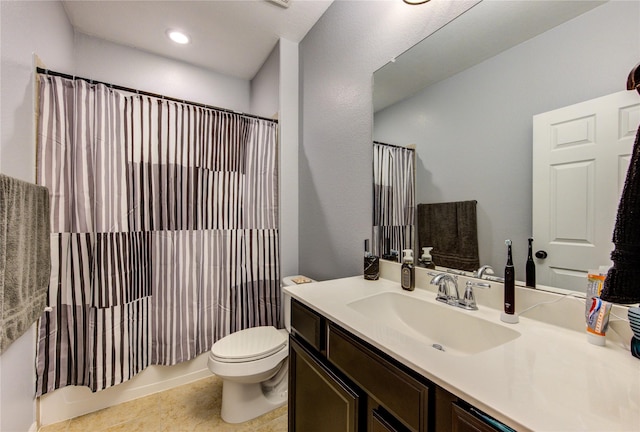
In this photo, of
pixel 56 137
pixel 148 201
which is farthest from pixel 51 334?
pixel 56 137

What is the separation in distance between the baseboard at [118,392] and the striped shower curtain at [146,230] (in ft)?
0.34

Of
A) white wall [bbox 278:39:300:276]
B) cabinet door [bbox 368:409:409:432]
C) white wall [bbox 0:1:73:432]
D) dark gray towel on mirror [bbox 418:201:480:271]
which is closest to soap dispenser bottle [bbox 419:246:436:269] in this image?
dark gray towel on mirror [bbox 418:201:480:271]

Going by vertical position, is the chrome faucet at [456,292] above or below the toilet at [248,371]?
above

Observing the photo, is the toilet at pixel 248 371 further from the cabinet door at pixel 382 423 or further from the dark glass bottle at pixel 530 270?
the dark glass bottle at pixel 530 270

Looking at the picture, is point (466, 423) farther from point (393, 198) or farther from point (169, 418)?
point (169, 418)

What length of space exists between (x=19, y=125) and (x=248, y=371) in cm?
173

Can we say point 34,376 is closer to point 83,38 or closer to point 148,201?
point 148,201

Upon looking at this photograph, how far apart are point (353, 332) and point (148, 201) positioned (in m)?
1.61

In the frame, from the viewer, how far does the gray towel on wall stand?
1.06 meters

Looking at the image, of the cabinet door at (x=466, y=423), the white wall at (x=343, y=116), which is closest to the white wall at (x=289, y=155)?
the white wall at (x=343, y=116)

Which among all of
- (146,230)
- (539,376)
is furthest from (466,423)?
(146,230)

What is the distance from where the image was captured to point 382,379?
28.0 inches

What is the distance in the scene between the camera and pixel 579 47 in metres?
0.77

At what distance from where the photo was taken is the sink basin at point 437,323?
0.84 m
